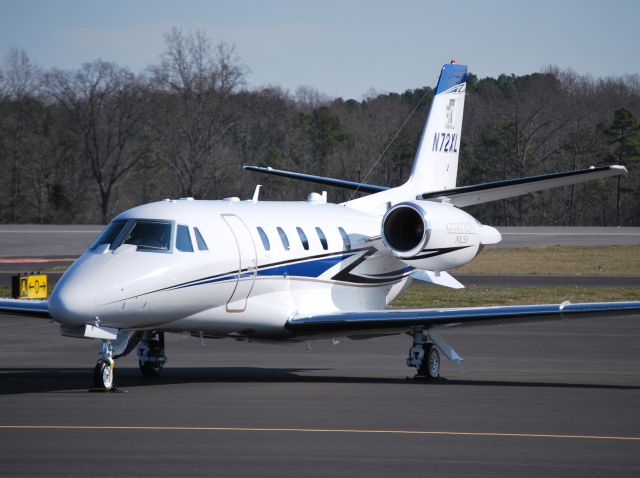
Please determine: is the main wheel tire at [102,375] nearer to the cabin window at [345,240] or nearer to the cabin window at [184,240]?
the cabin window at [184,240]

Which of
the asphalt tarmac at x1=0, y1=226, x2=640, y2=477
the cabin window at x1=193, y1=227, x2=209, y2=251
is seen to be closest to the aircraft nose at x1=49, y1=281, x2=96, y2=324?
the asphalt tarmac at x1=0, y1=226, x2=640, y2=477

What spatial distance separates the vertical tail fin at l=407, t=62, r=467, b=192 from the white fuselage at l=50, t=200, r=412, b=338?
8.45ft

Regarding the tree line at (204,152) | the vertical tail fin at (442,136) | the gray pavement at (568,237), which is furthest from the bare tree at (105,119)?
the vertical tail fin at (442,136)

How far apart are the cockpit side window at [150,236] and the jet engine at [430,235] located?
4382 millimetres

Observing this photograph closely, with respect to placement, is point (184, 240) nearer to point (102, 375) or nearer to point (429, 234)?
point (102, 375)

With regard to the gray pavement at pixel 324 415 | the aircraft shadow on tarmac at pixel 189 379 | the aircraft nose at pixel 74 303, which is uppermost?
the aircraft nose at pixel 74 303

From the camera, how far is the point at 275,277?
674 inches

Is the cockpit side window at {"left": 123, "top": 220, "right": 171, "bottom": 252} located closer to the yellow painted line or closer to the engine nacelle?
the yellow painted line

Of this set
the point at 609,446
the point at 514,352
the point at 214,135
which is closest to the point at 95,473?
the point at 609,446

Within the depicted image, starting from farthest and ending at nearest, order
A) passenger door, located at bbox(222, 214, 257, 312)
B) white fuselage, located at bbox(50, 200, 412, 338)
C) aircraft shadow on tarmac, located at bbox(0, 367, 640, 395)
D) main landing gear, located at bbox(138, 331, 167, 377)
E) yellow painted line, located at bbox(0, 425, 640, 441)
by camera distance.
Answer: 1. main landing gear, located at bbox(138, 331, 167, 377)
2. passenger door, located at bbox(222, 214, 257, 312)
3. aircraft shadow on tarmac, located at bbox(0, 367, 640, 395)
4. white fuselage, located at bbox(50, 200, 412, 338)
5. yellow painted line, located at bbox(0, 425, 640, 441)

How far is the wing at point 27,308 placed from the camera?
16750 mm

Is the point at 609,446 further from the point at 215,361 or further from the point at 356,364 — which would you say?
the point at 215,361

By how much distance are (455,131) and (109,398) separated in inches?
432

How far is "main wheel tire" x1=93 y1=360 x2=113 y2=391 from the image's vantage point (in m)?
14.6
